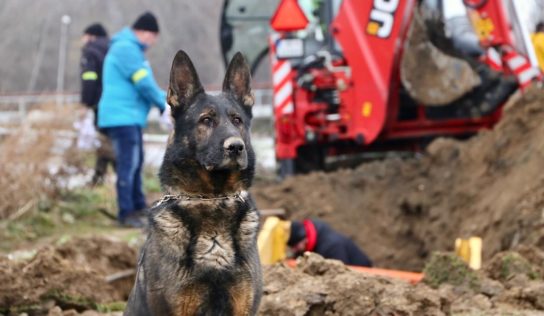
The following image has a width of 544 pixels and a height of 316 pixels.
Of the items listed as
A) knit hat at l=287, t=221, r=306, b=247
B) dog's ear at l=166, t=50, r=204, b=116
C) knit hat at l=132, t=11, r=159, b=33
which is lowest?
knit hat at l=287, t=221, r=306, b=247

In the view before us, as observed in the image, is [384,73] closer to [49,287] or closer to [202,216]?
[49,287]

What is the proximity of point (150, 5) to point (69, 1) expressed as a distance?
3238mm

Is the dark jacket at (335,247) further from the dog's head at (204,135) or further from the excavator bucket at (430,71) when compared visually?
the dog's head at (204,135)

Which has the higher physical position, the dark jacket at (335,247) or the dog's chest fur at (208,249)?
the dog's chest fur at (208,249)

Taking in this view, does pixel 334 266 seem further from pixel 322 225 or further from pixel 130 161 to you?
pixel 130 161

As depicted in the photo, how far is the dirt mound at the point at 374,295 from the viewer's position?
632 cm

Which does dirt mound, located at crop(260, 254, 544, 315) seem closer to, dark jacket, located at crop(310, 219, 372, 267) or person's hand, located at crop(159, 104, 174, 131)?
person's hand, located at crop(159, 104, 174, 131)

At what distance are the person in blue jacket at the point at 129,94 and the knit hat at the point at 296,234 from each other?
1.85 metres

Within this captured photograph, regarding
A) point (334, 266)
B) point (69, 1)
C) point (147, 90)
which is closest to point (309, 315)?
point (334, 266)

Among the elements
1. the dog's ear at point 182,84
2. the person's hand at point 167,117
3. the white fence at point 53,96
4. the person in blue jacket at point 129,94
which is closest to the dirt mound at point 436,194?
the person's hand at point 167,117

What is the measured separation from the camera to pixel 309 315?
6.35m

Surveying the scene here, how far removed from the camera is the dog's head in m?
4.86

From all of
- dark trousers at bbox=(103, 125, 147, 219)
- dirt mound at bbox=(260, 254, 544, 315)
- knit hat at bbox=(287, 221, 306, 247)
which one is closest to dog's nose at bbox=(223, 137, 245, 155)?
dirt mound at bbox=(260, 254, 544, 315)

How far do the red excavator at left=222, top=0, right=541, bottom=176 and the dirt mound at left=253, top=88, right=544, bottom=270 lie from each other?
1.70ft
